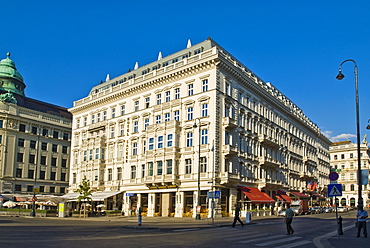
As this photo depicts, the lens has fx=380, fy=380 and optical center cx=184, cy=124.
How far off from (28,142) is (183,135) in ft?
121

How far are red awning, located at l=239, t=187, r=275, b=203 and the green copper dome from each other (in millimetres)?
53378

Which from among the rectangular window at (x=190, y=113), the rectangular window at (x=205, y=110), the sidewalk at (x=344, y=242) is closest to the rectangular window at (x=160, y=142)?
the rectangular window at (x=190, y=113)

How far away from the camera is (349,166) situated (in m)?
117

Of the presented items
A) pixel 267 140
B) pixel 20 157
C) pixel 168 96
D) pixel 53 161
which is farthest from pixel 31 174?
pixel 267 140

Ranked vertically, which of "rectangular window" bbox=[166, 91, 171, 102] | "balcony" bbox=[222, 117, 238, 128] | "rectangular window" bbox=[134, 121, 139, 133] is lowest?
"balcony" bbox=[222, 117, 238, 128]

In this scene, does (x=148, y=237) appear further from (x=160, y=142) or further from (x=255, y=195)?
(x=255, y=195)

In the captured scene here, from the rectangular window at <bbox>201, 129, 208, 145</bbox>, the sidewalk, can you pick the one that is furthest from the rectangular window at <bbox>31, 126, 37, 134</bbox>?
the sidewalk

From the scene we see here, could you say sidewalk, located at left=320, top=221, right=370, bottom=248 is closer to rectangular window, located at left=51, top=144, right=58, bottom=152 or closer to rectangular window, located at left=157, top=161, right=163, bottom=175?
rectangular window, located at left=157, top=161, right=163, bottom=175

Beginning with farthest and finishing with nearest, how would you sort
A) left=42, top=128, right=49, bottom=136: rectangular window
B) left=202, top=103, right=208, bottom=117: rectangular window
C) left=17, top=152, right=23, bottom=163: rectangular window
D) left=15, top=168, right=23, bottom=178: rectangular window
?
left=42, top=128, right=49, bottom=136: rectangular window < left=17, top=152, right=23, bottom=163: rectangular window < left=15, top=168, right=23, bottom=178: rectangular window < left=202, top=103, right=208, bottom=117: rectangular window

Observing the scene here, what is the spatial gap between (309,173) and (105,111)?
42.5 m

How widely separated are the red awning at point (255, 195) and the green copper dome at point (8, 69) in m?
53.4

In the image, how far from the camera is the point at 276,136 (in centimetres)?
6175

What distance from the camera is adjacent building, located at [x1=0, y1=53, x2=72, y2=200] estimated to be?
66.9 metres

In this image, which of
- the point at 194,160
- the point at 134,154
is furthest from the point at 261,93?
the point at 134,154
